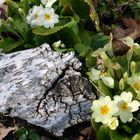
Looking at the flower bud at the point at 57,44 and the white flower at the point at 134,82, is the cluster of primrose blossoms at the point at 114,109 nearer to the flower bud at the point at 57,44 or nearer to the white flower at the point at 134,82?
the white flower at the point at 134,82

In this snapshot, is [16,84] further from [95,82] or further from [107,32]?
[107,32]

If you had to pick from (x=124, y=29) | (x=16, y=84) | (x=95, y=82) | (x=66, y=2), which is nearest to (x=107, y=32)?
(x=124, y=29)

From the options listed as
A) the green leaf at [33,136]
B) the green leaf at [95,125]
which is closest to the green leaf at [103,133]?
the green leaf at [95,125]

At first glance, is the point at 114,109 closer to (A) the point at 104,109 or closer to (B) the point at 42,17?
(A) the point at 104,109

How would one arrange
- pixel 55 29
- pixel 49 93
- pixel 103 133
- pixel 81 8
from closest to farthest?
pixel 103 133, pixel 49 93, pixel 55 29, pixel 81 8

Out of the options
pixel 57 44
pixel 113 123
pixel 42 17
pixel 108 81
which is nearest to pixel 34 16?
pixel 42 17

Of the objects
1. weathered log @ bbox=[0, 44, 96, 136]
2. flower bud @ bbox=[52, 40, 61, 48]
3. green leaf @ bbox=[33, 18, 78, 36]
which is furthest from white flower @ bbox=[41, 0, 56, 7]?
weathered log @ bbox=[0, 44, 96, 136]
